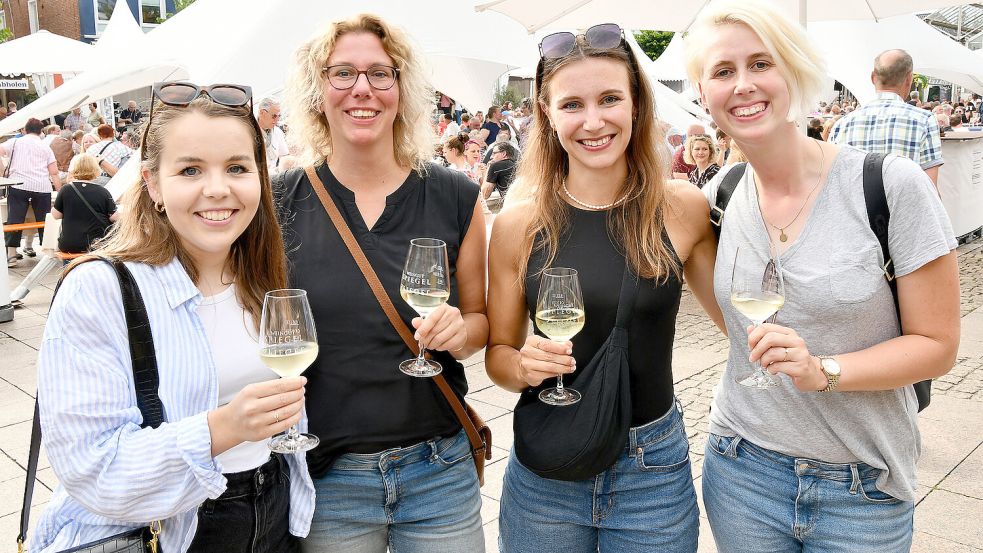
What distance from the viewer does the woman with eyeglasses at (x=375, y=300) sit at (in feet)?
7.32

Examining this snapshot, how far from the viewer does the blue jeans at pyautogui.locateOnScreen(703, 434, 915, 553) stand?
2.06m

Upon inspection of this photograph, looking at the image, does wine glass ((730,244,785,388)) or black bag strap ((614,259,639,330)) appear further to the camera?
black bag strap ((614,259,639,330))

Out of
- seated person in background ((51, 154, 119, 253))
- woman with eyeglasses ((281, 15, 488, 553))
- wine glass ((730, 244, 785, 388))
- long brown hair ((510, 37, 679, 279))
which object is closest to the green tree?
seated person in background ((51, 154, 119, 253))

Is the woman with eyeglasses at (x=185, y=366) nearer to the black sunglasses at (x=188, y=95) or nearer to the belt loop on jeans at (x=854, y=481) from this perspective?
the black sunglasses at (x=188, y=95)

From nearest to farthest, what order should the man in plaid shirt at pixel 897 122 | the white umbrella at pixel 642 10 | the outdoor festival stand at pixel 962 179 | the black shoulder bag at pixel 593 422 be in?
the black shoulder bag at pixel 593 422
the white umbrella at pixel 642 10
the man in plaid shirt at pixel 897 122
the outdoor festival stand at pixel 962 179

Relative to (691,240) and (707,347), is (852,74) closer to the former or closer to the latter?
(707,347)

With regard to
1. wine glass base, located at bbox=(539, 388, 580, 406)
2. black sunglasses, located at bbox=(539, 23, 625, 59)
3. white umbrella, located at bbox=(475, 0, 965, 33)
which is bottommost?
wine glass base, located at bbox=(539, 388, 580, 406)

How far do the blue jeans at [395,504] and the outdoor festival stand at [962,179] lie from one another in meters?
10.2

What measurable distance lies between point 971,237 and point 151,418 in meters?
13.4

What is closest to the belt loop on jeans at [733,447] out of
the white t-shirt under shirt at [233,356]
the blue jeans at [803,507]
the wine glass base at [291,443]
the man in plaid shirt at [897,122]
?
the blue jeans at [803,507]

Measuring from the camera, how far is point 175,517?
1865mm

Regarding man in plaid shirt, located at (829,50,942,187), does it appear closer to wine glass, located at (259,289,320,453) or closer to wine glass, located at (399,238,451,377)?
wine glass, located at (399,238,451,377)

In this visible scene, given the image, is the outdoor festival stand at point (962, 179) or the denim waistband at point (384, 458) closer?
the denim waistband at point (384, 458)

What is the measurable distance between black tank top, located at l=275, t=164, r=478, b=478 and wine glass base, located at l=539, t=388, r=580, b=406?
1.07 ft
